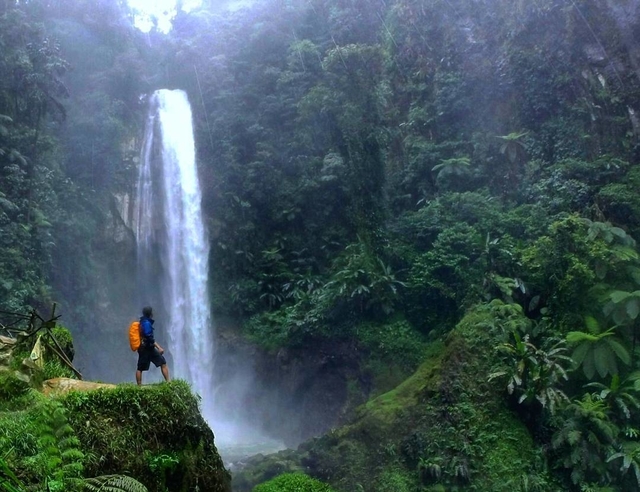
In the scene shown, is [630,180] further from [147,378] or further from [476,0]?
[147,378]

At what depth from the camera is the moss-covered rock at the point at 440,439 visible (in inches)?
472

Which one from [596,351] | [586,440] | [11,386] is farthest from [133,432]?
[596,351]

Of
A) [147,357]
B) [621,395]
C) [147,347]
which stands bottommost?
[621,395]

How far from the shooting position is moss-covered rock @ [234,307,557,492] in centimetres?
1198

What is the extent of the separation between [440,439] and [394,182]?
1223 cm

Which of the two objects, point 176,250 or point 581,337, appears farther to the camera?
point 176,250

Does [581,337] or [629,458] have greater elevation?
[581,337]

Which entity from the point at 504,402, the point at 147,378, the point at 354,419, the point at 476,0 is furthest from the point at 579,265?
the point at 147,378

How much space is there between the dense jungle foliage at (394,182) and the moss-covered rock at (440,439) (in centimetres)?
16

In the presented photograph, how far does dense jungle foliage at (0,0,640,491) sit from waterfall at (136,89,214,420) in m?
0.77

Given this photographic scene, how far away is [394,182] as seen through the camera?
22984 millimetres

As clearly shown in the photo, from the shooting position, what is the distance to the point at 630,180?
16.6m

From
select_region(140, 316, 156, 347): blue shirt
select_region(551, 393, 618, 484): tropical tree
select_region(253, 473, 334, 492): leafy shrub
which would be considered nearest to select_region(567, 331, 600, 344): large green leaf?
select_region(551, 393, 618, 484): tropical tree

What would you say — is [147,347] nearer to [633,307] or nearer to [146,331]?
[146,331]
